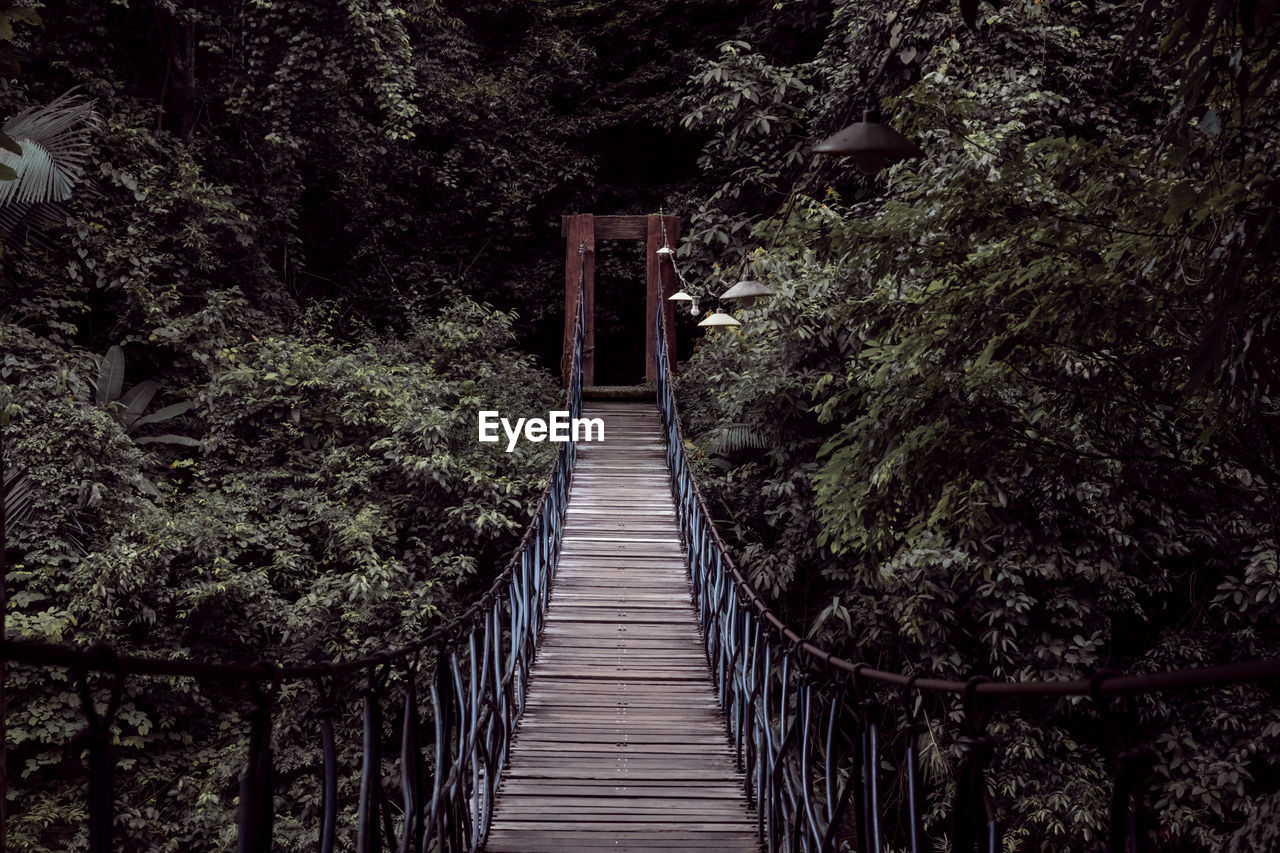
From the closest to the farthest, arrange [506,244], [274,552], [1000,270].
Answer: [1000,270], [274,552], [506,244]

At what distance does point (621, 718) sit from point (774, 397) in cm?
382

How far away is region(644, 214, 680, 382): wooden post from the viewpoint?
31.8 feet

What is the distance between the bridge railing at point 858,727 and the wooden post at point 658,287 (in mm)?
4750

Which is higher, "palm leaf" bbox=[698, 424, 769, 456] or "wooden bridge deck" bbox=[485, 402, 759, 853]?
"palm leaf" bbox=[698, 424, 769, 456]

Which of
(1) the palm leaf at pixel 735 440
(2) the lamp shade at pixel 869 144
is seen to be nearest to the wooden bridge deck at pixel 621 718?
(1) the palm leaf at pixel 735 440

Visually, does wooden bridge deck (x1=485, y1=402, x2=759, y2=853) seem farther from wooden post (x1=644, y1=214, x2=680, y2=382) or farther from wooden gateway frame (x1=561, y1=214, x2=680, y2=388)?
wooden gateway frame (x1=561, y1=214, x2=680, y2=388)

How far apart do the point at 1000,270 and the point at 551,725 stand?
272 cm

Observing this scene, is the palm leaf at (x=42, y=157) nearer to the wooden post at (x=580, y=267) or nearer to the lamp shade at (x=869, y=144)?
the wooden post at (x=580, y=267)

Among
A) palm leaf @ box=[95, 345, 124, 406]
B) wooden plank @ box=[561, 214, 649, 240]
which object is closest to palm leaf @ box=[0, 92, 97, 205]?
palm leaf @ box=[95, 345, 124, 406]

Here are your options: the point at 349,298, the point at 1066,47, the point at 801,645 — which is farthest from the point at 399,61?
the point at 801,645

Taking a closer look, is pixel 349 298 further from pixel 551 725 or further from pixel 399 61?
pixel 551 725

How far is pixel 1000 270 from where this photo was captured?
11.7ft

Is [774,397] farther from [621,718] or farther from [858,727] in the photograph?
[858,727]

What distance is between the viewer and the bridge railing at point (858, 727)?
1119 mm
